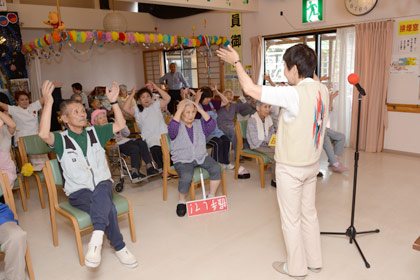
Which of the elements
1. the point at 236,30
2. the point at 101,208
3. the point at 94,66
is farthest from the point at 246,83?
the point at 94,66

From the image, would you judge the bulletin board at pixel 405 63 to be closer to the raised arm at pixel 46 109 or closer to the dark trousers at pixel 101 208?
the dark trousers at pixel 101 208

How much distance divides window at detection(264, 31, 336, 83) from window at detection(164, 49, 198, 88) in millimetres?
2569

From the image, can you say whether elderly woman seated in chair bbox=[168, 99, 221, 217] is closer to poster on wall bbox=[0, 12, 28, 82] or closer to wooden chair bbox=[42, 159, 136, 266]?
wooden chair bbox=[42, 159, 136, 266]

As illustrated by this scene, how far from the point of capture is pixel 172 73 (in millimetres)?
8133

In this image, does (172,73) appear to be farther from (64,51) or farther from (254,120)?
(254,120)

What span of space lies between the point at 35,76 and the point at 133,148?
4447 millimetres

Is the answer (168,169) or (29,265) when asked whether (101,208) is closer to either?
(29,265)

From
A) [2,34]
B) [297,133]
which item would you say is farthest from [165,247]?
[2,34]

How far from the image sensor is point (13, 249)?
1.98m

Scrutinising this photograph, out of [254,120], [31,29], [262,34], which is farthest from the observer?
[31,29]

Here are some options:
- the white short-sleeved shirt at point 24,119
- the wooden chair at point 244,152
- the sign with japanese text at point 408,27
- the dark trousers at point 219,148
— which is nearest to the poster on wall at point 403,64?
the sign with japanese text at point 408,27

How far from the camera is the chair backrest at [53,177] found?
2541mm

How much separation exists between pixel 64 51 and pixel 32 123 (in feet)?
16.1

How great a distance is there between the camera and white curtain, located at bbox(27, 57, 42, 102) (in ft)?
23.1
